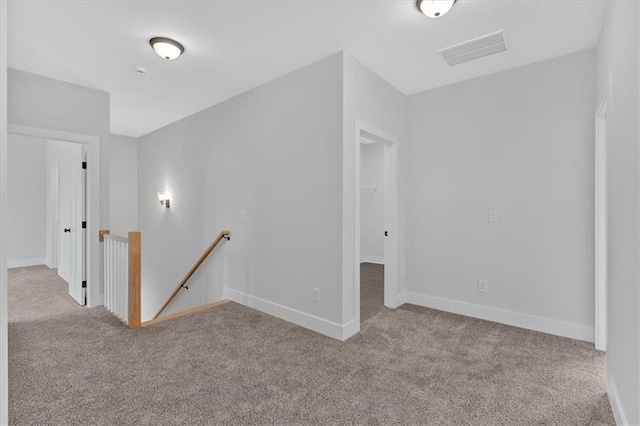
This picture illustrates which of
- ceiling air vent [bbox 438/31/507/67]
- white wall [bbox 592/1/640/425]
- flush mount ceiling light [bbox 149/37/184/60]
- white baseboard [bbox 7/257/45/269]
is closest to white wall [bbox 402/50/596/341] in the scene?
ceiling air vent [bbox 438/31/507/67]

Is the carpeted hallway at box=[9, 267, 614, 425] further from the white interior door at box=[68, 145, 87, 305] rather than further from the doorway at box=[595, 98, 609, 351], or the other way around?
the white interior door at box=[68, 145, 87, 305]

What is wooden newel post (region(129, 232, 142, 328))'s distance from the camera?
9.81ft

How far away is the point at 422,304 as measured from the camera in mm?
3789

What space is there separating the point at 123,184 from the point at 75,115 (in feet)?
8.92

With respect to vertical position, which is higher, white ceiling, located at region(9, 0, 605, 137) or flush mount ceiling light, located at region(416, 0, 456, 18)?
white ceiling, located at region(9, 0, 605, 137)

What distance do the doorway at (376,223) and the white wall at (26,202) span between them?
6.60m

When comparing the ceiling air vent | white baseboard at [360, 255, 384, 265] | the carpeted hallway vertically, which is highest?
the ceiling air vent

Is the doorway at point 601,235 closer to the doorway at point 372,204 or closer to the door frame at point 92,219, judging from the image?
the doorway at point 372,204

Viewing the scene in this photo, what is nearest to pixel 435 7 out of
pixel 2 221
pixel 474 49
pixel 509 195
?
pixel 474 49

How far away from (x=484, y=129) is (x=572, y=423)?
2.69 meters

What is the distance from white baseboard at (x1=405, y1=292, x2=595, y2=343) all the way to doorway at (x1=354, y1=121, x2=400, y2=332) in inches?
16.3

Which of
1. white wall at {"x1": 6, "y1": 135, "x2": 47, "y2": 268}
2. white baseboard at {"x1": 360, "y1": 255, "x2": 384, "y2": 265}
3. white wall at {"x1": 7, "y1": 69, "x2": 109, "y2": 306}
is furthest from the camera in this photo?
white baseboard at {"x1": 360, "y1": 255, "x2": 384, "y2": 265}

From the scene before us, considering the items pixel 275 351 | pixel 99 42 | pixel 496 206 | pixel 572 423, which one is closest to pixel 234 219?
pixel 275 351

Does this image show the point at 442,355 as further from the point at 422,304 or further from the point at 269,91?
the point at 269,91
